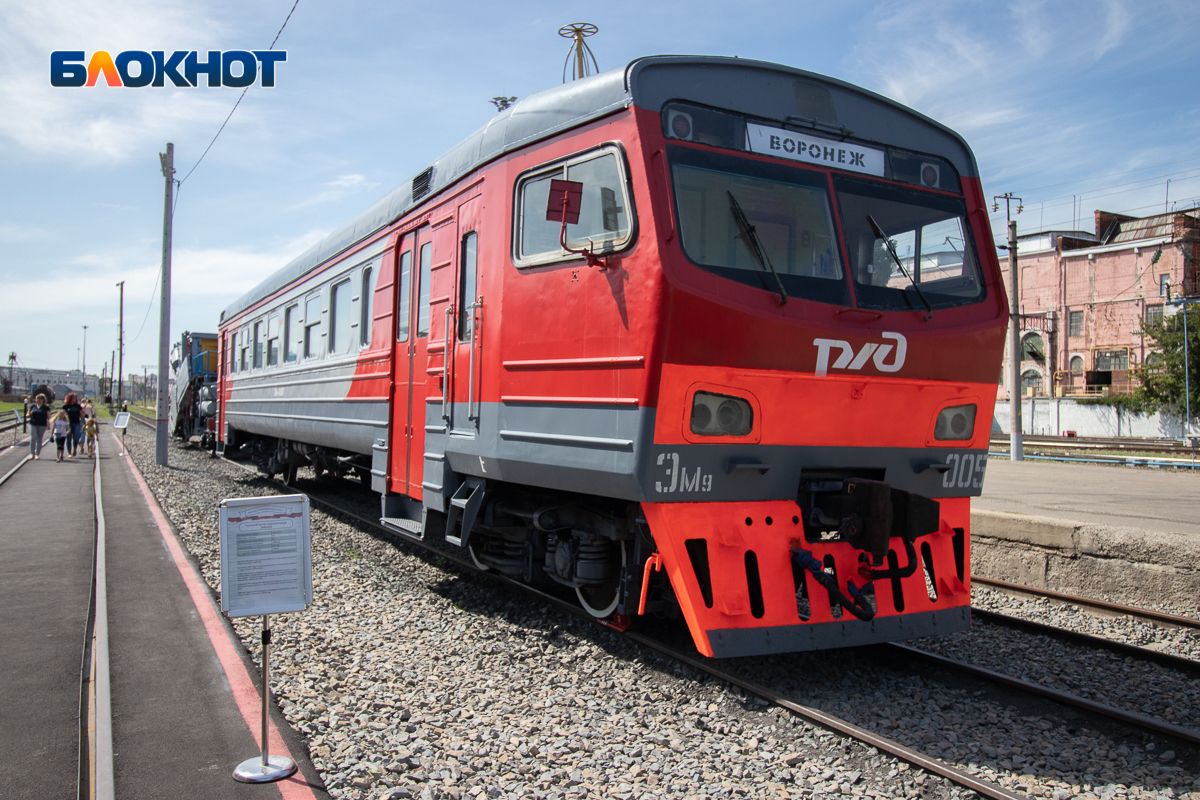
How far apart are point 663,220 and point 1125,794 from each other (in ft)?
10.6

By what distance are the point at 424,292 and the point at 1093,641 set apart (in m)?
5.42

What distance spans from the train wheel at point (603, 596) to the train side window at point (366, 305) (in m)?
3.89

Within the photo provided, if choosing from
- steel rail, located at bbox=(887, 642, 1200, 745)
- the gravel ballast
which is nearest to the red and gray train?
steel rail, located at bbox=(887, 642, 1200, 745)

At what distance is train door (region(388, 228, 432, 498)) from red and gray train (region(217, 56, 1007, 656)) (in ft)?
2.03

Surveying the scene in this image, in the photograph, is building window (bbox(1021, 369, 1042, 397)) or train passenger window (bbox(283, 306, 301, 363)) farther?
building window (bbox(1021, 369, 1042, 397))

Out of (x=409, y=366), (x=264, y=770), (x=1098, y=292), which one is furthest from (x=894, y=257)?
(x=1098, y=292)

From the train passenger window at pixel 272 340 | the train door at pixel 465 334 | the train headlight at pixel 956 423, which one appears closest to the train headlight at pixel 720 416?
the train headlight at pixel 956 423

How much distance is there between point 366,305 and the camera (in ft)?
27.9

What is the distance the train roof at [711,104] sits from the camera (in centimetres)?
456

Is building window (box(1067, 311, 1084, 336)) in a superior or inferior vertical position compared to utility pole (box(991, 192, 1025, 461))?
superior

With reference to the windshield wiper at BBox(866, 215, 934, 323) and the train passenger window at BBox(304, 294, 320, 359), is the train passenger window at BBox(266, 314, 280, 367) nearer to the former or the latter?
the train passenger window at BBox(304, 294, 320, 359)

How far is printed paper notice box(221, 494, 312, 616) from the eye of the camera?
11.7ft

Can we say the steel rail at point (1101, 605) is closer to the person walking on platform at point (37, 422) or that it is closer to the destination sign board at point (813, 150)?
the destination sign board at point (813, 150)

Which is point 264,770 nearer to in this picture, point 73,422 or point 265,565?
point 265,565
